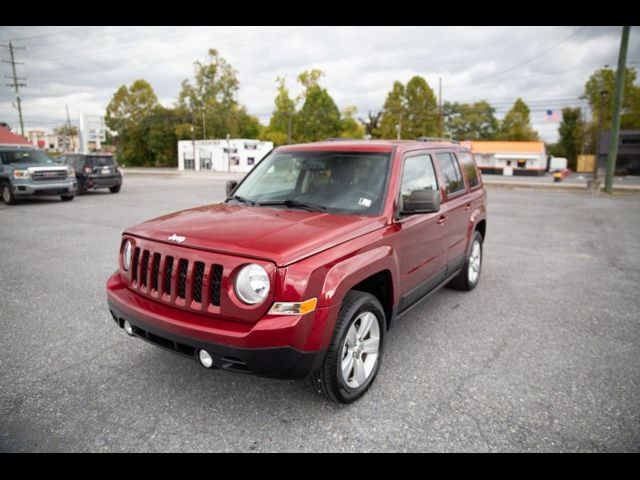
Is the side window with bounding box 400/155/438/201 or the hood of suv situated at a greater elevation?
the side window with bounding box 400/155/438/201

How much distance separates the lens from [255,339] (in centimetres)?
246

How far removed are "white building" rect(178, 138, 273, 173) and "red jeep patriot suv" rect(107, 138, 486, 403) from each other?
2165 inches

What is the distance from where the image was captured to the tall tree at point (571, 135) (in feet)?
242

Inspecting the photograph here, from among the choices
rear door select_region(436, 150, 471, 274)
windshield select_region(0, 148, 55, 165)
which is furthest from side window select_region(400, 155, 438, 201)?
windshield select_region(0, 148, 55, 165)

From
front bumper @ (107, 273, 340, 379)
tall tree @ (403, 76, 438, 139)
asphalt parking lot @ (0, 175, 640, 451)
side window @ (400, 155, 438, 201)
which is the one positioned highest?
→ tall tree @ (403, 76, 438, 139)

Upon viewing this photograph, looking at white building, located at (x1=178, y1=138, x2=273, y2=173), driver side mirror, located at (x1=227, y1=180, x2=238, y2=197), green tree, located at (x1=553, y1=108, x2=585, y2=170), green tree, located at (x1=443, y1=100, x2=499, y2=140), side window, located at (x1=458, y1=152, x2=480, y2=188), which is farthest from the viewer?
green tree, located at (x1=443, y1=100, x2=499, y2=140)

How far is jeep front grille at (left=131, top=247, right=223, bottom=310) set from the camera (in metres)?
2.63

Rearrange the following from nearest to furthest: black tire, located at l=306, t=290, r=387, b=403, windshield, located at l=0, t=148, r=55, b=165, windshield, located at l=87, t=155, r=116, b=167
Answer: black tire, located at l=306, t=290, r=387, b=403 < windshield, located at l=0, t=148, r=55, b=165 < windshield, located at l=87, t=155, r=116, b=167

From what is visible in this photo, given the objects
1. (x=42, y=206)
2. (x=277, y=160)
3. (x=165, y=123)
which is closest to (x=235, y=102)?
(x=165, y=123)

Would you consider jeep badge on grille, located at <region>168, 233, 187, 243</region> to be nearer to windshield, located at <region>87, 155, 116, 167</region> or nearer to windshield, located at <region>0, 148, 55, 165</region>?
windshield, located at <region>0, 148, 55, 165</region>

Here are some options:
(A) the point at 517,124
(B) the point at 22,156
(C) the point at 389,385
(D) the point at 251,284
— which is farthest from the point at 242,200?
(A) the point at 517,124

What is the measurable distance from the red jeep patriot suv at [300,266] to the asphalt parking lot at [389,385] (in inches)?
14.9

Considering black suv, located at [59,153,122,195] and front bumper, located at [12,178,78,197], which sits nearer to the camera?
front bumper, located at [12,178,78,197]
